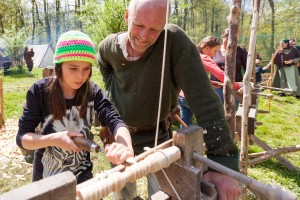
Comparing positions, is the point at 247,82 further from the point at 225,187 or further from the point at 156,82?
the point at 225,187

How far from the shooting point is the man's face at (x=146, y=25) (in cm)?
166

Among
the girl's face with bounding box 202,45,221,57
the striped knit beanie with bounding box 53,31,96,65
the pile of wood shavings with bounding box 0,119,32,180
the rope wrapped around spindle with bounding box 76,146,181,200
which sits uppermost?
the girl's face with bounding box 202,45,221,57

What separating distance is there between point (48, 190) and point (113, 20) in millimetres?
6441

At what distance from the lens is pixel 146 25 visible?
5.54ft

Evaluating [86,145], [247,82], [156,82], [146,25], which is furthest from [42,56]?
[86,145]

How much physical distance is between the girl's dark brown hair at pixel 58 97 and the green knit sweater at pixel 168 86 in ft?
0.99

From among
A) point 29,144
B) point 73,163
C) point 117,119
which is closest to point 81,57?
point 117,119

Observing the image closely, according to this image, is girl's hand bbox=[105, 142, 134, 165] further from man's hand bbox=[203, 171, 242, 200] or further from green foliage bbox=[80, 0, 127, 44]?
green foliage bbox=[80, 0, 127, 44]

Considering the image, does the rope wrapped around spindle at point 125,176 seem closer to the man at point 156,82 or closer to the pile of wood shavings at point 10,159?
the man at point 156,82

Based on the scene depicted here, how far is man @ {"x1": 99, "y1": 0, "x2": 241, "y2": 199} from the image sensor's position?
1.47 m

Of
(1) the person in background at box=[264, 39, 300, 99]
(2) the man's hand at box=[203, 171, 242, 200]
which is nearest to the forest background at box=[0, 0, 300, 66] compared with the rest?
(2) the man's hand at box=[203, 171, 242, 200]

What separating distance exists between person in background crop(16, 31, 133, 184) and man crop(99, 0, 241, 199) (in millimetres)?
223

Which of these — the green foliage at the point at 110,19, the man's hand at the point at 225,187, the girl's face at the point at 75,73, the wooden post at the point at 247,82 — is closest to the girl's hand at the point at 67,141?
the girl's face at the point at 75,73

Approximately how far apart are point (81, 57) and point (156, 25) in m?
0.48
